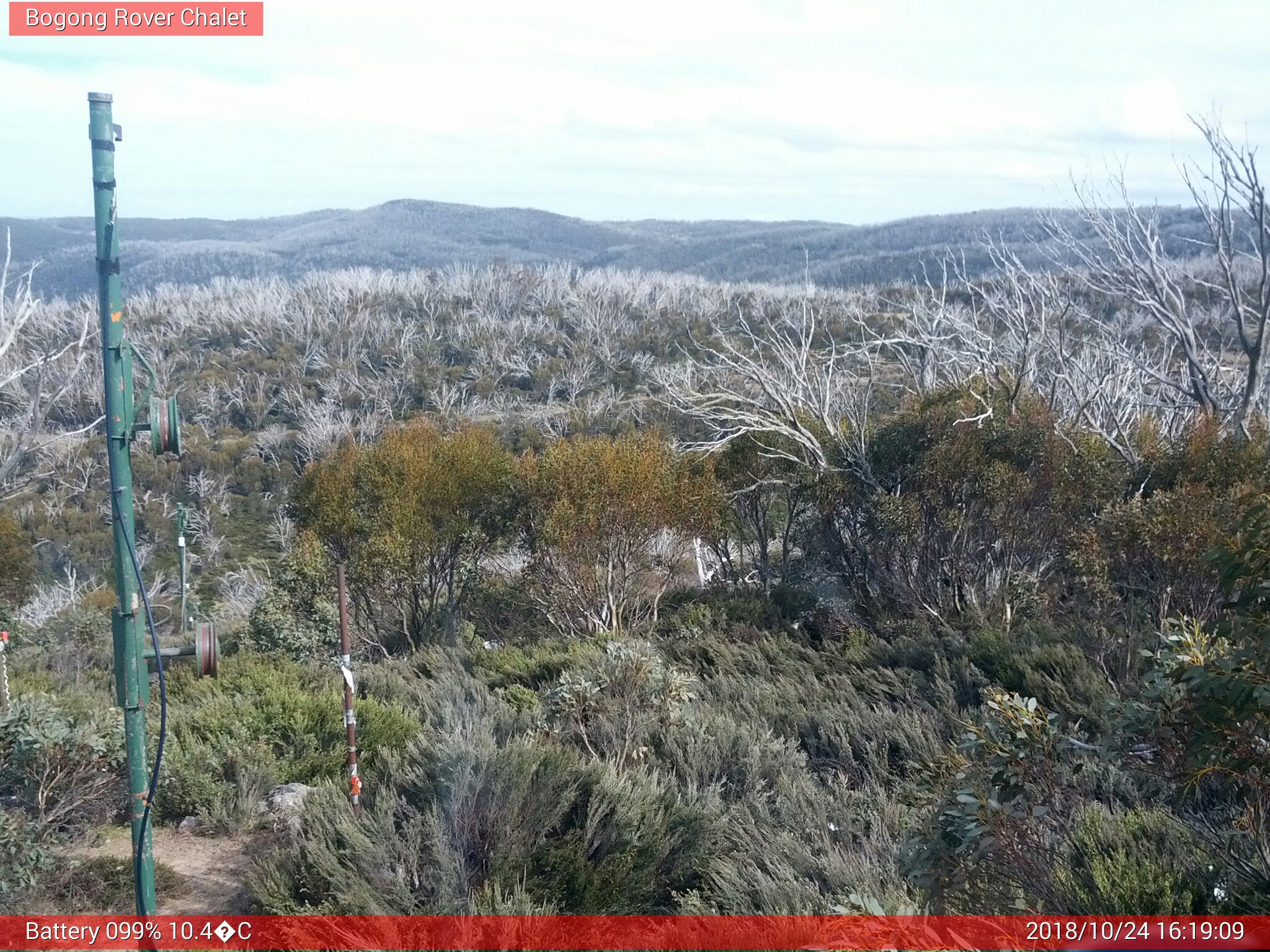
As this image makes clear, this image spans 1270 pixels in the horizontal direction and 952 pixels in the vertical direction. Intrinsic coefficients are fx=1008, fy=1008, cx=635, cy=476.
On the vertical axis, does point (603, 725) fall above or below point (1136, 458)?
below

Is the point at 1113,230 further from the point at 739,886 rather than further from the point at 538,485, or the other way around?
the point at 739,886

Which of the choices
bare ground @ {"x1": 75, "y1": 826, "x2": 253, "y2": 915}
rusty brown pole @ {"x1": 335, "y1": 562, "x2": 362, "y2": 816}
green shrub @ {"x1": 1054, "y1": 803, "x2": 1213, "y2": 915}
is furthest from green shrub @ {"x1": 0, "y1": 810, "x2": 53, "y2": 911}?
green shrub @ {"x1": 1054, "y1": 803, "x2": 1213, "y2": 915}

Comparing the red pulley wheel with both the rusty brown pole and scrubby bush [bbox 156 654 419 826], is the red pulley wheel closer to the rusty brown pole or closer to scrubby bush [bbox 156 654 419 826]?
the rusty brown pole

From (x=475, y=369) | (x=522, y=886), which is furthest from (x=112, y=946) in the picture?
(x=475, y=369)

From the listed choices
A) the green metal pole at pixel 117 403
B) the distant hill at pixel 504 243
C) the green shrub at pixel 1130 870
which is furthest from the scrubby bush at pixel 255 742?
the distant hill at pixel 504 243

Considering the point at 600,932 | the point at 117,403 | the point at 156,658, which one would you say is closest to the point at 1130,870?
the point at 600,932

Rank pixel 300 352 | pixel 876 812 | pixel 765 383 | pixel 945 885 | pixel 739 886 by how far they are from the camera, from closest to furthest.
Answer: pixel 945 885 < pixel 739 886 < pixel 876 812 < pixel 765 383 < pixel 300 352

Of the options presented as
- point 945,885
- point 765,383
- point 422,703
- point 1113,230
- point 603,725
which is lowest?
point 422,703
